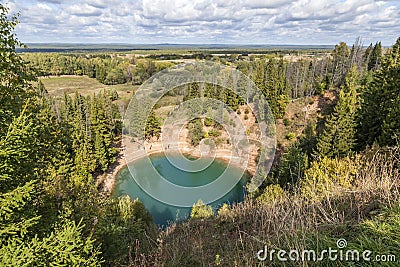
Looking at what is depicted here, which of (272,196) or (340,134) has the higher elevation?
(272,196)

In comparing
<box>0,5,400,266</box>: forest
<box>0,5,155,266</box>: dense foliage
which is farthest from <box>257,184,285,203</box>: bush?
<box>0,5,155,266</box>: dense foliage

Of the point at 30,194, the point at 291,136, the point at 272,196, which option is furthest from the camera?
the point at 291,136

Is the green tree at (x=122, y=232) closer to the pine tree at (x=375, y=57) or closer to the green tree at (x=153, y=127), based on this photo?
the green tree at (x=153, y=127)

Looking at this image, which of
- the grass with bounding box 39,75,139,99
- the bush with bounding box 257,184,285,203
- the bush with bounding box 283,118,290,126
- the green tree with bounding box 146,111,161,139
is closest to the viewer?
the bush with bounding box 257,184,285,203

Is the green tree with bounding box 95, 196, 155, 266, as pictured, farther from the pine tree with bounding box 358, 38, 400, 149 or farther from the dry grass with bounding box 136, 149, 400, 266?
the pine tree with bounding box 358, 38, 400, 149

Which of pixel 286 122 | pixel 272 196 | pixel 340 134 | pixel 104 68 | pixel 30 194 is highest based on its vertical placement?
pixel 30 194

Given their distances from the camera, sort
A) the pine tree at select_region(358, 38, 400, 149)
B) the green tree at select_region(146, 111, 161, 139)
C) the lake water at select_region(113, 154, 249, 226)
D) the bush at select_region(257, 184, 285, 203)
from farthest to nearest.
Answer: the green tree at select_region(146, 111, 161, 139) → the lake water at select_region(113, 154, 249, 226) → the pine tree at select_region(358, 38, 400, 149) → the bush at select_region(257, 184, 285, 203)

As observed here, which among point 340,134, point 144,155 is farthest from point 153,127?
point 340,134

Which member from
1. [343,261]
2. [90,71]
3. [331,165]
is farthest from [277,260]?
[90,71]

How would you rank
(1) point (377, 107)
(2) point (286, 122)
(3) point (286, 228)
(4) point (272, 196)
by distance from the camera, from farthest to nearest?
(2) point (286, 122) < (1) point (377, 107) < (4) point (272, 196) < (3) point (286, 228)

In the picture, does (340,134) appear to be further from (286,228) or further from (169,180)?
(286,228)
